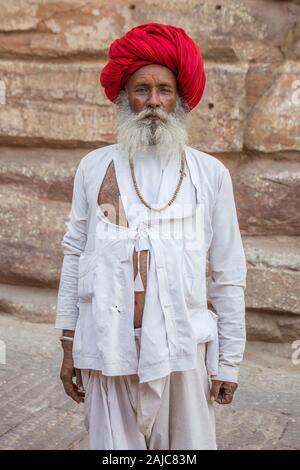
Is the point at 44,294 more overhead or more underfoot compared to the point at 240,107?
more underfoot

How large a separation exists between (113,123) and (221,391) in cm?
214

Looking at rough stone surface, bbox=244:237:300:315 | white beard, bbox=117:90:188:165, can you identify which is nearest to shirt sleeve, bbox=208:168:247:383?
white beard, bbox=117:90:188:165

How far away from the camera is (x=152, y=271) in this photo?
213 centimetres

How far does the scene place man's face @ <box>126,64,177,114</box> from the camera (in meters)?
2.31

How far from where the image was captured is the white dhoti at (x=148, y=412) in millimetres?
2162

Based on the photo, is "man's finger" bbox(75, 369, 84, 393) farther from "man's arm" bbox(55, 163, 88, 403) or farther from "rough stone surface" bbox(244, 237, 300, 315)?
"rough stone surface" bbox(244, 237, 300, 315)

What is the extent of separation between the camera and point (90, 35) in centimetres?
404

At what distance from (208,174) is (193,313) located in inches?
18.1

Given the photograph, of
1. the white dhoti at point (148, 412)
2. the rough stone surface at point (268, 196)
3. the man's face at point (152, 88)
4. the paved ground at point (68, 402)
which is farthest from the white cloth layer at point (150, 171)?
the rough stone surface at point (268, 196)

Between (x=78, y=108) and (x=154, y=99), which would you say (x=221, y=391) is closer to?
(x=154, y=99)

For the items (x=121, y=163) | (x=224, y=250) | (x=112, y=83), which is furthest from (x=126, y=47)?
(x=224, y=250)

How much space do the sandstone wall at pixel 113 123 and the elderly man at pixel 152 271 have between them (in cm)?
150
